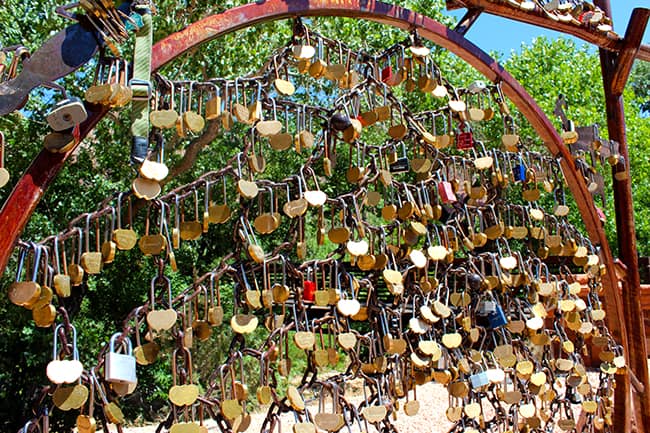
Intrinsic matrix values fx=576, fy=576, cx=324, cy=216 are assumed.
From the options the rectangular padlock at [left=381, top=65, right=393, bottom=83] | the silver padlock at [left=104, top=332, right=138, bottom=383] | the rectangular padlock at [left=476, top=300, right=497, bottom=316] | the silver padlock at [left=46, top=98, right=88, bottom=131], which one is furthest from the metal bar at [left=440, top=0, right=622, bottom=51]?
the silver padlock at [left=104, top=332, right=138, bottom=383]

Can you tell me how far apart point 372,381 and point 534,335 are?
56 cm

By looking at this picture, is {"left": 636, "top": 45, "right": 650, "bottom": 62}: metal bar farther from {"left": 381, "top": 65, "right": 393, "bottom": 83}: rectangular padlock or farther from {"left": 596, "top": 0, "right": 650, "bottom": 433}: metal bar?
{"left": 381, "top": 65, "right": 393, "bottom": 83}: rectangular padlock

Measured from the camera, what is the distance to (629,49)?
1.94 metres

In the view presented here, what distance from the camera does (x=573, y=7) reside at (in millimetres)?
1856

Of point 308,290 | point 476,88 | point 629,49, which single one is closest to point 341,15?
point 476,88

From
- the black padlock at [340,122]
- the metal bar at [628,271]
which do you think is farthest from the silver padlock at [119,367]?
the metal bar at [628,271]

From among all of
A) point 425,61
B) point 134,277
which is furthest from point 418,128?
point 134,277

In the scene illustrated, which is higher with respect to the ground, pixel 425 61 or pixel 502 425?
pixel 425 61

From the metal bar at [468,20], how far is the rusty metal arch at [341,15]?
0.23ft

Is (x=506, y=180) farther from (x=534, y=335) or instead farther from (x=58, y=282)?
(x=58, y=282)

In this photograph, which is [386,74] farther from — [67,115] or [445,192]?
[67,115]

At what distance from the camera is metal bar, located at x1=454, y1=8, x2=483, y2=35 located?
150cm

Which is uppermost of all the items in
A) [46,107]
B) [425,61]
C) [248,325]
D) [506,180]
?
[46,107]

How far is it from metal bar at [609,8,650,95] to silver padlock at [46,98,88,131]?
5.89ft
